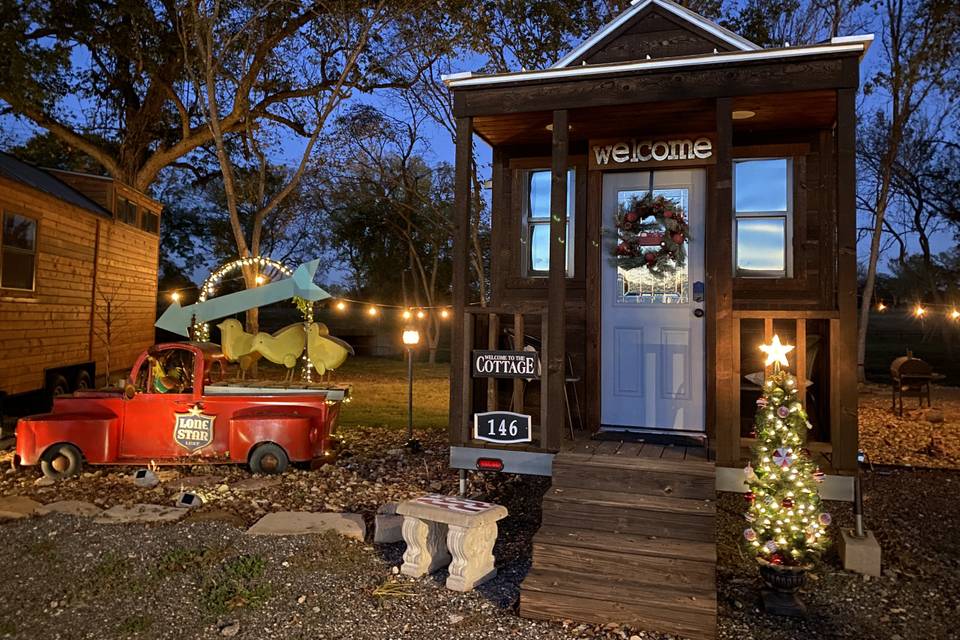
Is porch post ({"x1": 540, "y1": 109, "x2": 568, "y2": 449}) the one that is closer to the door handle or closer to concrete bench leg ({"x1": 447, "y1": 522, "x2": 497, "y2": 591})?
concrete bench leg ({"x1": 447, "y1": 522, "x2": 497, "y2": 591})

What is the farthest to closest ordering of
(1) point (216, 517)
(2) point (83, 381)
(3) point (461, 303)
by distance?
(2) point (83, 381) < (1) point (216, 517) < (3) point (461, 303)

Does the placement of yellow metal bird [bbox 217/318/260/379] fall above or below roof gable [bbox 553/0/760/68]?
below

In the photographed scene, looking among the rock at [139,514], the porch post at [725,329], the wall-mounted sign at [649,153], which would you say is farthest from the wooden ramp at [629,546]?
the rock at [139,514]

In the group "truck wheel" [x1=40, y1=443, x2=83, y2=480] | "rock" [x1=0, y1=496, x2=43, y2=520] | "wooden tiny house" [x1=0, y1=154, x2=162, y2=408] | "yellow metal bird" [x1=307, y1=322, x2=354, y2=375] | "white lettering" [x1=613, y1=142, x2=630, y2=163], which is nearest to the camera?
"rock" [x1=0, y1=496, x2=43, y2=520]

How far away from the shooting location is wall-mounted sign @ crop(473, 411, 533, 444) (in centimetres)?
542

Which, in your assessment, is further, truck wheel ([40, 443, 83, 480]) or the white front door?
truck wheel ([40, 443, 83, 480])

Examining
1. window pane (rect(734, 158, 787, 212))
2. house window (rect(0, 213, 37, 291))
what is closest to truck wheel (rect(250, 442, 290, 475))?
window pane (rect(734, 158, 787, 212))

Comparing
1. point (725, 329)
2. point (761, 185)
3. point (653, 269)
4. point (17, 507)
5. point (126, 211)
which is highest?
point (126, 211)

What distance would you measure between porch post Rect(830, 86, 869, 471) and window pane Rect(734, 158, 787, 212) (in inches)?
60.8

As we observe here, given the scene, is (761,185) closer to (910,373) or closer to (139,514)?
(139,514)

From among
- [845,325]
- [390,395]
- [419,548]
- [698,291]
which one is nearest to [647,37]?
[698,291]

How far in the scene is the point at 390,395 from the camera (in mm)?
15008

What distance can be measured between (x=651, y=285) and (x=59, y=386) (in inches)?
409

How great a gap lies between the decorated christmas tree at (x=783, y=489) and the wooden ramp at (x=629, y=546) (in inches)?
12.2
